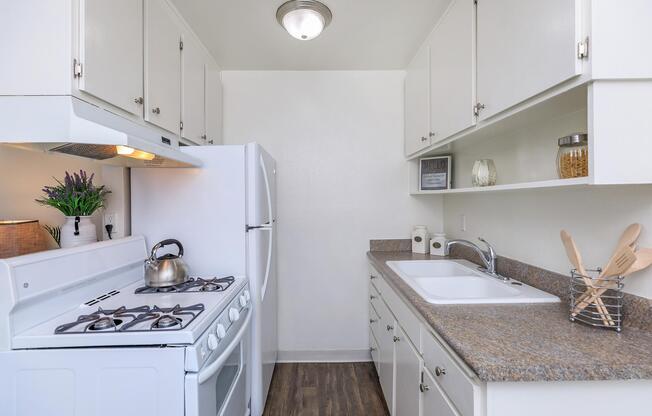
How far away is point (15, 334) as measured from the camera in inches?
37.6

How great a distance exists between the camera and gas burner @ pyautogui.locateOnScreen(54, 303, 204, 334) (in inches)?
38.4

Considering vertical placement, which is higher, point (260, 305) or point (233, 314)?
point (233, 314)

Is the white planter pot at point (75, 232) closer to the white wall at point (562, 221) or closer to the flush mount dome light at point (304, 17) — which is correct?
the flush mount dome light at point (304, 17)

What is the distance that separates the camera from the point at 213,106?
234 centimetres

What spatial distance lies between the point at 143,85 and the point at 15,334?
111 cm

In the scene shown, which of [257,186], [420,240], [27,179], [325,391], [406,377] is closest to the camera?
[406,377]

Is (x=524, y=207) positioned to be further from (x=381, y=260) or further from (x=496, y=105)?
(x=381, y=260)

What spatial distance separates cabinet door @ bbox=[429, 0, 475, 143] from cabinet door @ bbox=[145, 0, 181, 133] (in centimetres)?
157

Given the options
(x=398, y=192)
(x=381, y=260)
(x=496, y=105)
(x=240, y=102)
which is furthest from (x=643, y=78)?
(x=240, y=102)

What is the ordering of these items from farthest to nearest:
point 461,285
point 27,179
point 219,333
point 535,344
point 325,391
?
point 325,391 → point 461,285 → point 27,179 → point 219,333 → point 535,344

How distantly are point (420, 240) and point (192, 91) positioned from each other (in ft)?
6.63

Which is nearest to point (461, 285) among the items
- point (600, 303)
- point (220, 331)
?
point (600, 303)

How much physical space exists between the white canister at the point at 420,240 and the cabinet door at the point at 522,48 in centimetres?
126

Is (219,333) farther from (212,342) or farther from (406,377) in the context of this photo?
(406,377)
